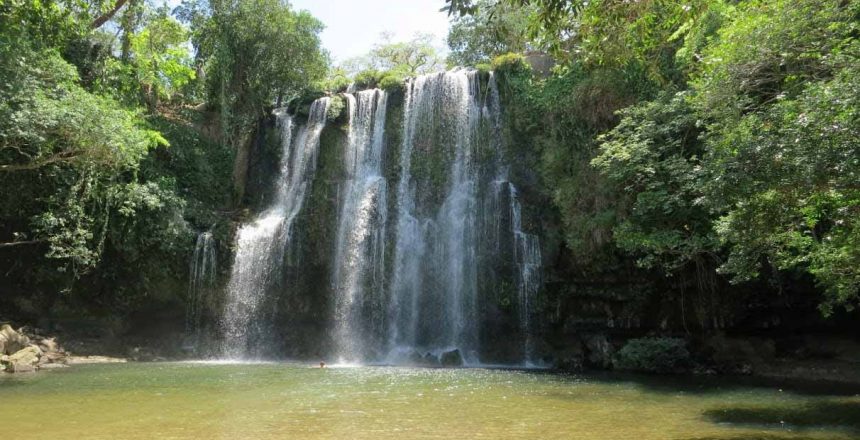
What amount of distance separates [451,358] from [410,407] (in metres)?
7.73

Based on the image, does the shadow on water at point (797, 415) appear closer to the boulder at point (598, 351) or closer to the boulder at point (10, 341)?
the boulder at point (598, 351)

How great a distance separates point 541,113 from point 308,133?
8.83 m

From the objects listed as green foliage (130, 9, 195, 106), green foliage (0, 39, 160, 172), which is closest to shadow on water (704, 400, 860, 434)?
green foliage (0, 39, 160, 172)

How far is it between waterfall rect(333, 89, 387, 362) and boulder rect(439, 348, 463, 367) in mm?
2595

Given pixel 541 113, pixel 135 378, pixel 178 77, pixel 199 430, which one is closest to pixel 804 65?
pixel 199 430

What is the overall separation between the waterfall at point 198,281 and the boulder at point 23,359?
4.54m

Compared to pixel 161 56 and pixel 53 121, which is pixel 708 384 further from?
pixel 161 56

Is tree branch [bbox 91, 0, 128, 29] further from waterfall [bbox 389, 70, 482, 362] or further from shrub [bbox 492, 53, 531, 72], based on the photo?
shrub [bbox 492, 53, 531, 72]

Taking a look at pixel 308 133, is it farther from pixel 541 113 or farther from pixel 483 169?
pixel 541 113

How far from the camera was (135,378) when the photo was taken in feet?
42.8

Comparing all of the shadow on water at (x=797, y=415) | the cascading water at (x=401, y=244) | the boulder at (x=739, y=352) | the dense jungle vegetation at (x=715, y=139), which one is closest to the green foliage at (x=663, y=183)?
the dense jungle vegetation at (x=715, y=139)

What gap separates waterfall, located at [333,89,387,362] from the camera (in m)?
18.7

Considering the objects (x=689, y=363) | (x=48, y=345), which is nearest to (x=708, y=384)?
(x=689, y=363)

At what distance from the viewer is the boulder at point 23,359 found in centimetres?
1412
